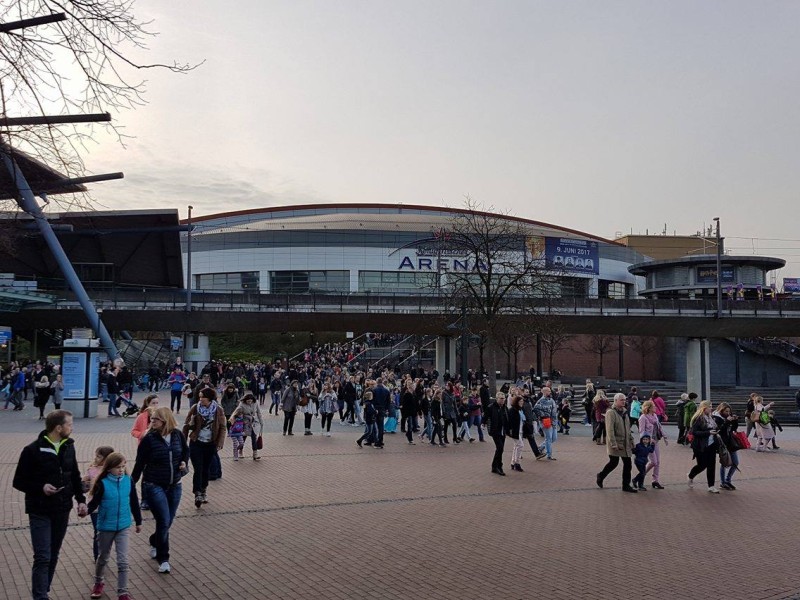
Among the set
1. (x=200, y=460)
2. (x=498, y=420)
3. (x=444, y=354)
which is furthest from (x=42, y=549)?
(x=444, y=354)

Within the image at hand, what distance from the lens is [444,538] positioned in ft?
31.5

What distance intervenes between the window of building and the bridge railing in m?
28.0

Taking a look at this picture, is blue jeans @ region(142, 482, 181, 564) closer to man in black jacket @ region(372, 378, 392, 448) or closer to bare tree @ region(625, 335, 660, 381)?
man in black jacket @ region(372, 378, 392, 448)

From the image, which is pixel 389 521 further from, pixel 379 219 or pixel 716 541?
pixel 379 219

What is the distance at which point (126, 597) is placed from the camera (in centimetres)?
686

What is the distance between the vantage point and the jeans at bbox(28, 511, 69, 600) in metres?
6.36

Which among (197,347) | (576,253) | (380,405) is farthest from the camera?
(576,253)

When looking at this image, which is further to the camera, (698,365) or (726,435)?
(698,365)

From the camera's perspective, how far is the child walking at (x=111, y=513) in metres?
6.96

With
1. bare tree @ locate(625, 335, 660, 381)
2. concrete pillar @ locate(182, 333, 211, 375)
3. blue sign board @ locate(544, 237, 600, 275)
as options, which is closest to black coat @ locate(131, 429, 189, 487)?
concrete pillar @ locate(182, 333, 211, 375)

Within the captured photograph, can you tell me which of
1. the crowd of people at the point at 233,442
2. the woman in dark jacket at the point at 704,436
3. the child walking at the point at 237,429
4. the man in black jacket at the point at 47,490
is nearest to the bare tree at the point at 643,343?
the crowd of people at the point at 233,442

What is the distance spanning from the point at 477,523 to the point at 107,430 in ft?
46.0

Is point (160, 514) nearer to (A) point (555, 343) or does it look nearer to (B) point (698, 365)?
(B) point (698, 365)

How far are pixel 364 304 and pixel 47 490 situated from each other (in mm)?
46480
